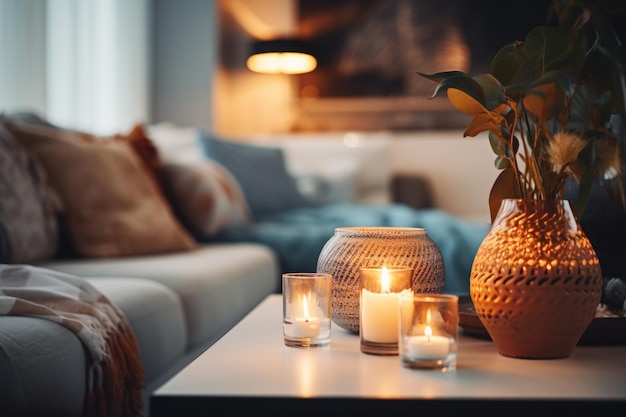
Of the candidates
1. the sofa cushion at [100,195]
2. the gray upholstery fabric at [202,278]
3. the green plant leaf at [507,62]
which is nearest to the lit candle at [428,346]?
the green plant leaf at [507,62]

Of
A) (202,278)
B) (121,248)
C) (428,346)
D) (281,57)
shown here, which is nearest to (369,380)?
(428,346)

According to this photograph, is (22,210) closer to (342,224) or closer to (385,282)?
Answer: (385,282)

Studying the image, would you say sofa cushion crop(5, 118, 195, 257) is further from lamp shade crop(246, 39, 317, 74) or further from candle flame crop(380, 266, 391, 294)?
lamp shade crop(246, 39, 317, 74)

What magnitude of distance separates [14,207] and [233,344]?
941mm

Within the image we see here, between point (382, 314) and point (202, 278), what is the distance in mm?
1014

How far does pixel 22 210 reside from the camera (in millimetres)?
1725

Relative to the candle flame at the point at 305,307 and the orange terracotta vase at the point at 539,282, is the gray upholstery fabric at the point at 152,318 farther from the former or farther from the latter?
the orange terracotta vase at the point at 539,282

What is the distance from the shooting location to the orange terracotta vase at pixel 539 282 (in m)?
0.84

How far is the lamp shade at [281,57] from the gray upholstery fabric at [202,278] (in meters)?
2.07

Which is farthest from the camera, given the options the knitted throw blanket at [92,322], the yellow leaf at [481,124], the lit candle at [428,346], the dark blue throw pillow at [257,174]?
the dark blue throw pillow at [257,174]

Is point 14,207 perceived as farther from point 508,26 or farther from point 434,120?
point 508,26

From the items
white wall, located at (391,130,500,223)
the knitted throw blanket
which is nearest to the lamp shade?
white wall, located at (391,130,500,223)

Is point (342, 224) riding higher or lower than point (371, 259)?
lower

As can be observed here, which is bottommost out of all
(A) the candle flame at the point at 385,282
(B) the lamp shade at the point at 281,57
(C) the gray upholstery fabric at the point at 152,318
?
(C) the gray upholstery fabric at the point at 152,318
